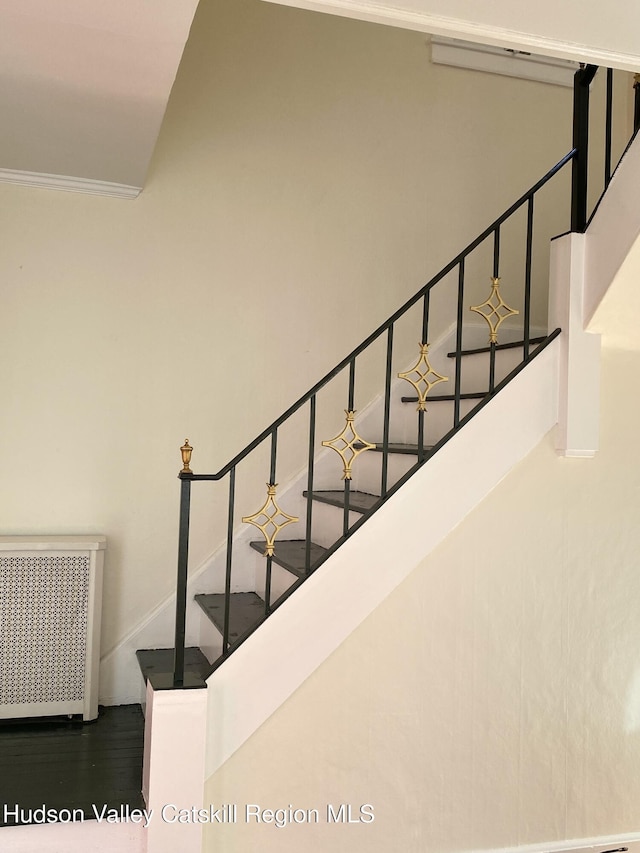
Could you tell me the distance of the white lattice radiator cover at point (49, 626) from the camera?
122 inches

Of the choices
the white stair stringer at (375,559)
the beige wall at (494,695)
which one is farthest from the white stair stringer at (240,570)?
the beige wall at (494,695)

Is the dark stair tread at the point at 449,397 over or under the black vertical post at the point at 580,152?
under

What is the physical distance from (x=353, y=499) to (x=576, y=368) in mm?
1082

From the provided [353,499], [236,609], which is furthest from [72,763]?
[353,499]

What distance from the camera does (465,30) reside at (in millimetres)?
1725

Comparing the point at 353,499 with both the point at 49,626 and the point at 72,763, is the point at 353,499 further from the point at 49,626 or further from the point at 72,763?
the point at 72,763

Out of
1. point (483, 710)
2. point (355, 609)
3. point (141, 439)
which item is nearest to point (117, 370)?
point (141, 439)

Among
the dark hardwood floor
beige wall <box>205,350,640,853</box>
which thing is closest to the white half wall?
beige wall <box>205,350,640,853</box>

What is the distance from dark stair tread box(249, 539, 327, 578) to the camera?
281 cm

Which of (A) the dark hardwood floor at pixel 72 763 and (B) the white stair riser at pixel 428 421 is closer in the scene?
(A) the dark hardwood floor at pixel 72 763

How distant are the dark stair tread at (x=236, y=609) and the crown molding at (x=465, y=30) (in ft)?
6.34

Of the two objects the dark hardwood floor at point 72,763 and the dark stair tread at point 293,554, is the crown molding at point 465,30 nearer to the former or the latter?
the dark stair tread at point 293,554

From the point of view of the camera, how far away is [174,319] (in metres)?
Result: 3.56

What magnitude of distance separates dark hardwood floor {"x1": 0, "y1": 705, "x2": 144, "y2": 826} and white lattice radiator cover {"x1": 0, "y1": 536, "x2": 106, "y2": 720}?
94 mm
